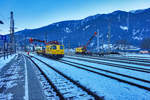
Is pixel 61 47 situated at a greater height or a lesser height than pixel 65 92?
greater

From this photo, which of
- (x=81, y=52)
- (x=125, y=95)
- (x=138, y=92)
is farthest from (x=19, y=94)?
(x=81, y=52)

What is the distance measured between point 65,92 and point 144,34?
21105 cm

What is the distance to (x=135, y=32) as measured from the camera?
199 meters

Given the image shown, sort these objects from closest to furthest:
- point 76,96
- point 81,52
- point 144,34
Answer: point 76,96 → point 81,52 → point 144,34

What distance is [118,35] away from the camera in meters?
197

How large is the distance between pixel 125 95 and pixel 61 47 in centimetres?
1999

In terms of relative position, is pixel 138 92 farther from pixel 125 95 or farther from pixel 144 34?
pixel 144 34

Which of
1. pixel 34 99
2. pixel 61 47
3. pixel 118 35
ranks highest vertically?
pixel 118 35

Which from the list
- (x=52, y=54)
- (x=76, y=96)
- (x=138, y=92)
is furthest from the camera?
(x=52, y=54)

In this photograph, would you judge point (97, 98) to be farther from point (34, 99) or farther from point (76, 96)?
point (34, 99)

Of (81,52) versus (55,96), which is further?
(81,52)

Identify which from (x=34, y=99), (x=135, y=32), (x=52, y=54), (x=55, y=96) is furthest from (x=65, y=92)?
(x=135, y=32)

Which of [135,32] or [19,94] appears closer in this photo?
[19,94]

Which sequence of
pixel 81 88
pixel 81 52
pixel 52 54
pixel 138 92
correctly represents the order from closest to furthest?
pixel 138 92
pixel 81 88
pixel 52 54
pixel 81 52
